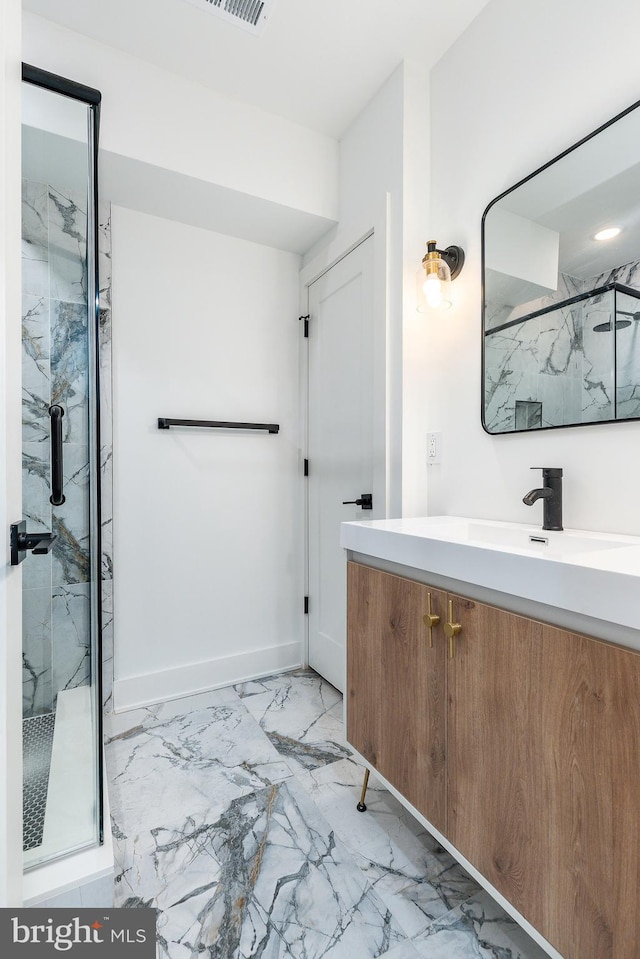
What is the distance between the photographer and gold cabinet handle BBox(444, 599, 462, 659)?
1.00 meters

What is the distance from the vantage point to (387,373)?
180cm

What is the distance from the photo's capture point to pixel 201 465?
7.25 feet

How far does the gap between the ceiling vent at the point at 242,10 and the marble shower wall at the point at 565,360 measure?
123cm

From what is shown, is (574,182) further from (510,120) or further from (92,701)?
(92,701)

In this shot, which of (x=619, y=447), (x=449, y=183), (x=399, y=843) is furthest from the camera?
(x=449, y=183)

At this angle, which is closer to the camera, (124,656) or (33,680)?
(33,680)

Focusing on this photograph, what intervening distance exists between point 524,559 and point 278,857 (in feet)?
3.46

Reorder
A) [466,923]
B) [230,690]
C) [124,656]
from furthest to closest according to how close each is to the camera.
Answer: [230,690], [124,656], [466,923]

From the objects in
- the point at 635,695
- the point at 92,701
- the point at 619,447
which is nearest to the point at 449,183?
the point at 619,447

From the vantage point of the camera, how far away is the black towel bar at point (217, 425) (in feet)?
6.81

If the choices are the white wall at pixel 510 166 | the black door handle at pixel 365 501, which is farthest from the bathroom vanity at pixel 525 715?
the black door handle at pixel 365 501

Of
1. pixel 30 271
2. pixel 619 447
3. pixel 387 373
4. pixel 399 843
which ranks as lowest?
pixel 399 843

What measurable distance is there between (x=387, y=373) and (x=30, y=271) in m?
1.18

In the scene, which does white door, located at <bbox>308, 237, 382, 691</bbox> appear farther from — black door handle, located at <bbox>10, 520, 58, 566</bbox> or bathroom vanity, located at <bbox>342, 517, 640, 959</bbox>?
black door handle, located at <bbox>10, 520, 58, 566</bbox>
